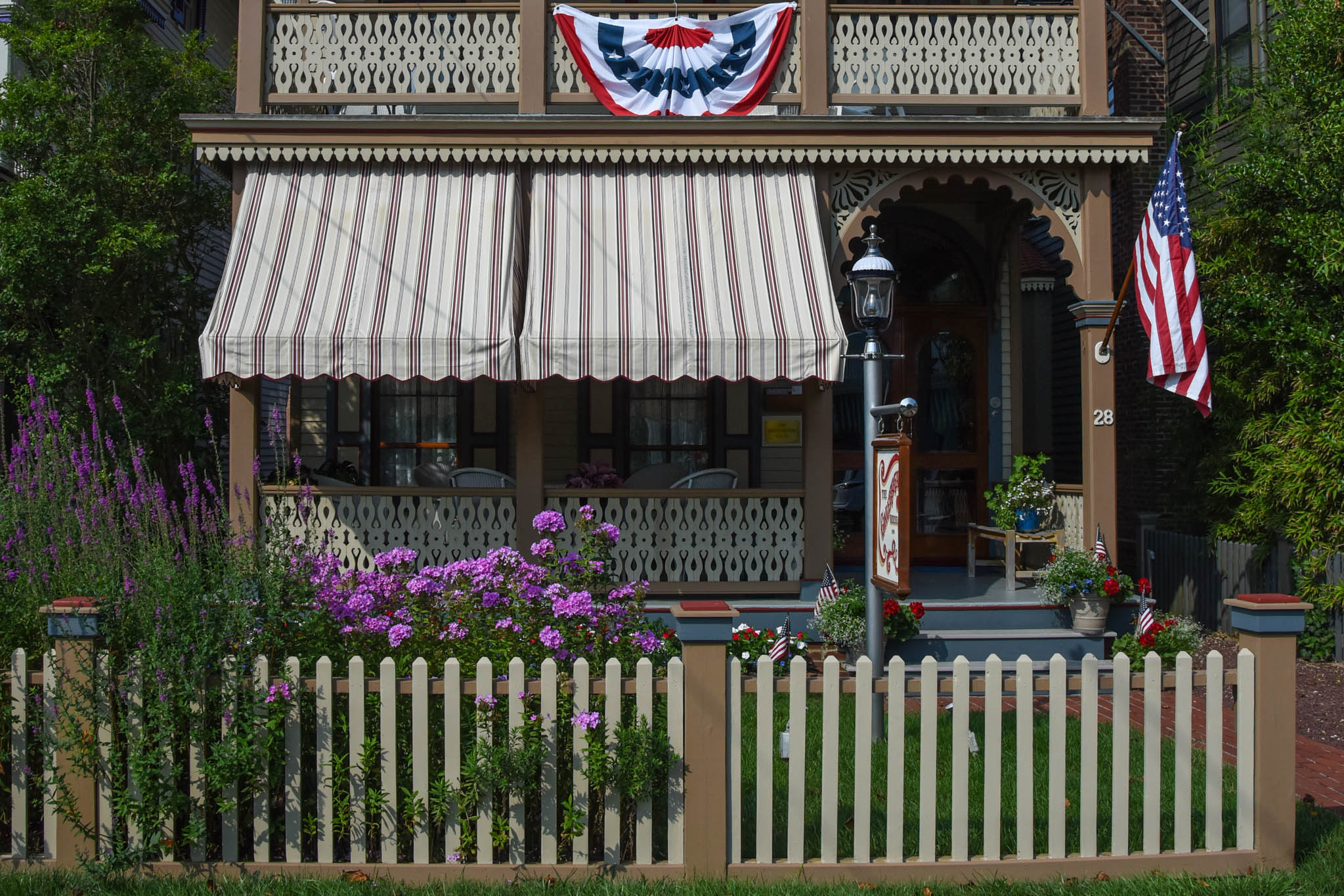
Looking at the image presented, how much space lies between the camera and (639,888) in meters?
4.28

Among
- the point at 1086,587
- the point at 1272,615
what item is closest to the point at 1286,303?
the point at 1086,587

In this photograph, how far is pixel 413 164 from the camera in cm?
944

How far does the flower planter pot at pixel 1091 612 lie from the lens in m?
8.91

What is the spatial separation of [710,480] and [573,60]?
4190 mm

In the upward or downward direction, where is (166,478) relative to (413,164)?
downward

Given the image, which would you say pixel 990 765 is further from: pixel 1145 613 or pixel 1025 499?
pixel 1025 499

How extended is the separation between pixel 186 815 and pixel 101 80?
992 cm

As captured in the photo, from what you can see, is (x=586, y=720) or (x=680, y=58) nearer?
(x=586, y=720)

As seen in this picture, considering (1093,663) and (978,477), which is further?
(978,477)

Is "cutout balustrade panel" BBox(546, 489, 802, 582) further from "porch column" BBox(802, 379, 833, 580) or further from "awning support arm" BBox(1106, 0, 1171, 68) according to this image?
"awning support arm" BBox(1106, 0, 1171, 68)

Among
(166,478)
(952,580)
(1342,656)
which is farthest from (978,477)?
(166,478)

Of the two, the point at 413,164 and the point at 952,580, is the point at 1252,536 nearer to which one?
the point at 952,580

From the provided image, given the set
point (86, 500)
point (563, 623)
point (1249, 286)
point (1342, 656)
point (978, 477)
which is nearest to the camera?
point (563, 623)

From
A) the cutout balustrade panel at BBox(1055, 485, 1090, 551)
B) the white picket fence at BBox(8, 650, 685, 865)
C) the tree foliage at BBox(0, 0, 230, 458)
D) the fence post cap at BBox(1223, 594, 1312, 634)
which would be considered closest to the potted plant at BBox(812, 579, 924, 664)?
the cutout balustrade panel at BBox(1055, 485, 1090, 551)
